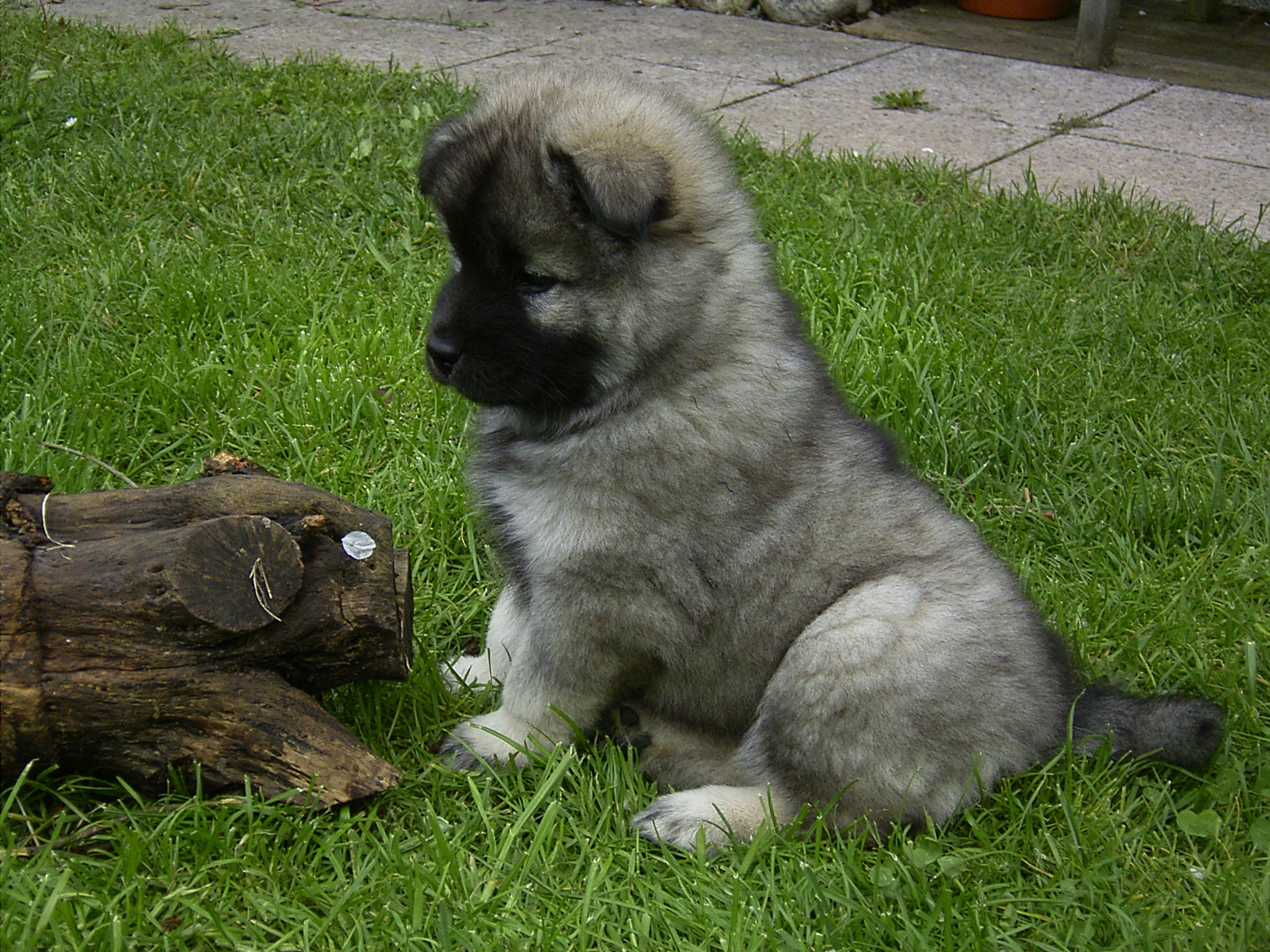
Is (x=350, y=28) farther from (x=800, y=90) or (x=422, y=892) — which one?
(x=422, y=892)

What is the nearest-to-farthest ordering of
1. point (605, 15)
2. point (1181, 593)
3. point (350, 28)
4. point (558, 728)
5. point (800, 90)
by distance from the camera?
point (558, 728)
point (1181, 593)
point (800, 90)
point (350, 28)
point (605, 15)

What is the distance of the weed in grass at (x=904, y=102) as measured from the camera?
6.79 metres

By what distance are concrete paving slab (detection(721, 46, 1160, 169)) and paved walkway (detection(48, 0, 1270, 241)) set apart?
1 cm

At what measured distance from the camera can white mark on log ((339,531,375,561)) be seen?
2406mm

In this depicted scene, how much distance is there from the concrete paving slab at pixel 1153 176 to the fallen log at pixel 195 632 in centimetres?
419

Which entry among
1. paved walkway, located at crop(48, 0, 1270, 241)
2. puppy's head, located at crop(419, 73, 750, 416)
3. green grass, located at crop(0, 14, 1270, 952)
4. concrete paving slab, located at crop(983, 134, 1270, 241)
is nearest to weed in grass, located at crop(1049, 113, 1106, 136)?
paved walkway, located at crop(48, 0, 1270, 241)

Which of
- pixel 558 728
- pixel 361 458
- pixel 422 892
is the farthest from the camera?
pixel 361 458

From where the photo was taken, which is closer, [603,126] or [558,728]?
[603,126]

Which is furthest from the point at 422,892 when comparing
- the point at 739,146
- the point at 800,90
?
the point at 800,90

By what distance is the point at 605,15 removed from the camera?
28.7ft

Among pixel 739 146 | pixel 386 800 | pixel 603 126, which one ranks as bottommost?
pixel 386 800

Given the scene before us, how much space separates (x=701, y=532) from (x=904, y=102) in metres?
5.12

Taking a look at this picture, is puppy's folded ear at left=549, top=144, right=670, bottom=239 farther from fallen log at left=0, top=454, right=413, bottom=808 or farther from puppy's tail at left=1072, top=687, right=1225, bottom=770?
puppy's tail at left=1072, top=687, right=1225, bottom=770

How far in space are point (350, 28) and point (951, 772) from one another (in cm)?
721
